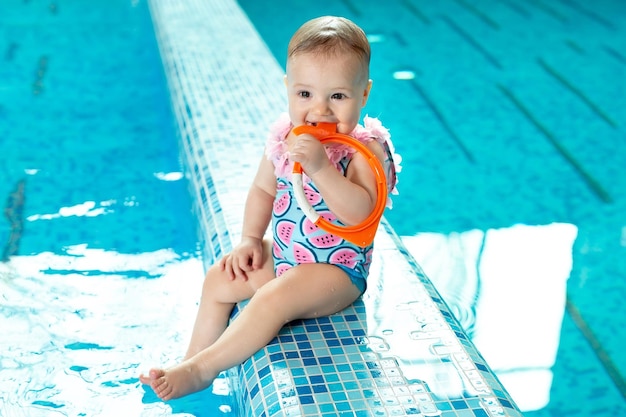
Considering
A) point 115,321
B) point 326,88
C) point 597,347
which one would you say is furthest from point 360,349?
point 597,347

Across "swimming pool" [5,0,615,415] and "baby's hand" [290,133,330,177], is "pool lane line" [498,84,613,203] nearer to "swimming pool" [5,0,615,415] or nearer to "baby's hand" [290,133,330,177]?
"swimming pool" [5,0,615,415]

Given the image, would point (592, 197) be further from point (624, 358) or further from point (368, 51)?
point (368, 51)

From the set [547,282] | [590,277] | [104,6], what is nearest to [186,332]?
[547,282]

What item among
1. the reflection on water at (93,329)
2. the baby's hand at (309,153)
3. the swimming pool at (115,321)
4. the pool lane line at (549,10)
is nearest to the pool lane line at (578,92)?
the pool lane line at (549,10)

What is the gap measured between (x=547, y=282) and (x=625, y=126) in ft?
5.98

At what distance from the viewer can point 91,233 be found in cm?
315

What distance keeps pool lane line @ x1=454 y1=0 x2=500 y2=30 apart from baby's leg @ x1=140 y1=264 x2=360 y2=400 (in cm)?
449

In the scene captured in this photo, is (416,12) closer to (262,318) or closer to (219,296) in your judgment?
(219,296)

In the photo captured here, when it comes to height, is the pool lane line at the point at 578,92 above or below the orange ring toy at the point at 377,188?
below

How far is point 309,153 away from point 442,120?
2.80m

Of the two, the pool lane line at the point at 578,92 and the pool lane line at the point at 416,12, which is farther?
the pool lane line at the point at 416,12

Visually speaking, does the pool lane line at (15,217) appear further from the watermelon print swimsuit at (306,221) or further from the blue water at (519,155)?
the blue water at (519,155)

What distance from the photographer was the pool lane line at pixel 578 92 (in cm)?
455

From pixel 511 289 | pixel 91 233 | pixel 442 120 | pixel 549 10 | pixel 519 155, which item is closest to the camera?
pixel 511 289
